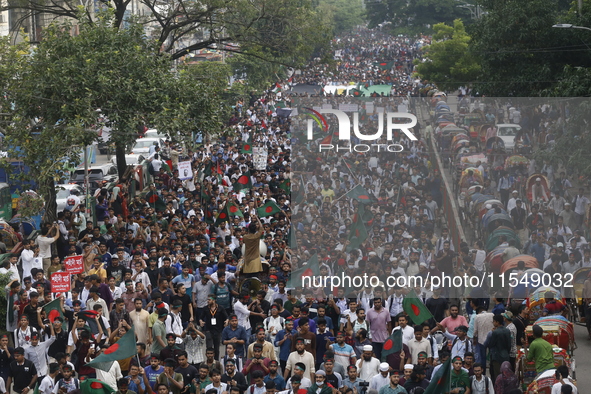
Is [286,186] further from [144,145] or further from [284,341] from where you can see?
[144,145]

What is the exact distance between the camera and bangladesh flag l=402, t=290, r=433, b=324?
14.0 metres

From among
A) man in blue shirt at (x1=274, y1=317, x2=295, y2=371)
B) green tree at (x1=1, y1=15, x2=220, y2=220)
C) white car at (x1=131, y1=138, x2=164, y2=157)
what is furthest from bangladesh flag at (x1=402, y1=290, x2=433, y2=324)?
white car at (x1=131, y1=138, x2=164, y2=157)

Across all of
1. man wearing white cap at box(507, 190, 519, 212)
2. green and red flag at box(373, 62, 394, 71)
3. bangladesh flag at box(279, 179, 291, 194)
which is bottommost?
green and red flag at box(373, 62, 394, 71)

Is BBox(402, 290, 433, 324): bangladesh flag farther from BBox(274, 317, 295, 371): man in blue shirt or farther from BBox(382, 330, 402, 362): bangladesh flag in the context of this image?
BBox(274, 317, 295, 371): man in blue shirt

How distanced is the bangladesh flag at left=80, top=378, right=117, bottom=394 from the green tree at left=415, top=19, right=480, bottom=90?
41577 millimetres

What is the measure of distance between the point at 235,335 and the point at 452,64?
44159 millimetres

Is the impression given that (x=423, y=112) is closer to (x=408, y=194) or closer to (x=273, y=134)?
(x=408, y=194)

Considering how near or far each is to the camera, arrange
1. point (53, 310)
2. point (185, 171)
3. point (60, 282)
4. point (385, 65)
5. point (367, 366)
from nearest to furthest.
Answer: point (367, 366) < point (53, 310) < point (60, 282) < point (185, 171) < point (385, 65)

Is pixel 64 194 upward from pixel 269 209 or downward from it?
downward

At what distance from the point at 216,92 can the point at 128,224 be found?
4295mm

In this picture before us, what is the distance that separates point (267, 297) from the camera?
15961 mm

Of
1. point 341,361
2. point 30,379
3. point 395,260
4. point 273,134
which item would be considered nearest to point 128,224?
point 395,260

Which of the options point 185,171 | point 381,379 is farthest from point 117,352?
point 185,171

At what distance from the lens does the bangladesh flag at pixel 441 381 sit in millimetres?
11523
